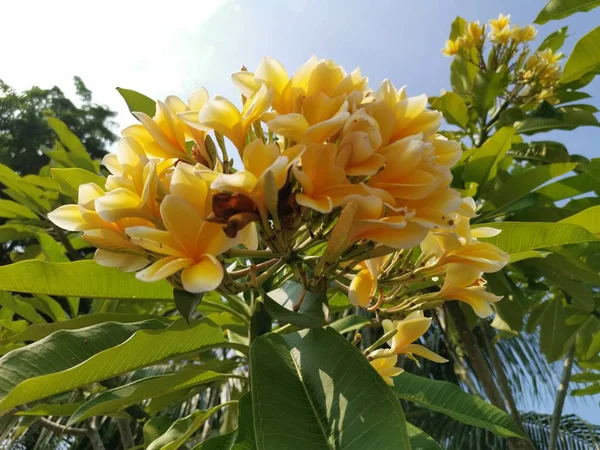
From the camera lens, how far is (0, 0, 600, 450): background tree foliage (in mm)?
604

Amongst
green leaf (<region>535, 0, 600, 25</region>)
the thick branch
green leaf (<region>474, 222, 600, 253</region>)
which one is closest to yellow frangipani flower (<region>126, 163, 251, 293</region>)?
green leaf (<region>474, 222, 600, 253</region>)

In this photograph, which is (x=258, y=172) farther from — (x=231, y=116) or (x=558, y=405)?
(x=558, y=405)

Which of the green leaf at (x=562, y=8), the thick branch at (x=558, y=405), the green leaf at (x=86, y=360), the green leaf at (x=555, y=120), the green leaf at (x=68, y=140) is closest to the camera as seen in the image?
the green leaf at (x=86, y=360)

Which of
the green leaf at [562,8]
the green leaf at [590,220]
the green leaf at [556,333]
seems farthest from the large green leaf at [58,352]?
the green leaf at [556,333]

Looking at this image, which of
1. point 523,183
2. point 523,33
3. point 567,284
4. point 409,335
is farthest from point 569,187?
point 409,335

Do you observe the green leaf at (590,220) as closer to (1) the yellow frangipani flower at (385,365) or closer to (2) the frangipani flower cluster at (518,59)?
(1) the yellow frangipani flower at (385,365)

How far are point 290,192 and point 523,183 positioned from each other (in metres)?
1.34

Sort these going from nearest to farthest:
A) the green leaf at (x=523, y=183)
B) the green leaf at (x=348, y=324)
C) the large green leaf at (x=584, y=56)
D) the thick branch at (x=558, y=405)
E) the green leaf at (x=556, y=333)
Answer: the green leaf at (x=348, y=324)
the large green leaf at (x=584, y=56)
the thick branch at (x=558, y=405)
the green leaf at (x=523, y=183)
the green leaf at (x=556, y=333)

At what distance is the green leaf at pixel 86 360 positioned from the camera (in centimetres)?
63

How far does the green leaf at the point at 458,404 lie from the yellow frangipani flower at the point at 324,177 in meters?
0.52

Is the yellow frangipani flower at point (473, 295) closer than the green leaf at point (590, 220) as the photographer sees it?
Yes

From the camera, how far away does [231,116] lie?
0.64m

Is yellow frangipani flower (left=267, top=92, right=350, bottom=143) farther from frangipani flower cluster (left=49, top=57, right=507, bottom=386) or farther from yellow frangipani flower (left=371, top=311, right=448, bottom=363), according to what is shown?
yellow frangipani flower (left=371, top=311, right=448, bottom=363)

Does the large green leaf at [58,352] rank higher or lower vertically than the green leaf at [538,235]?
lower
